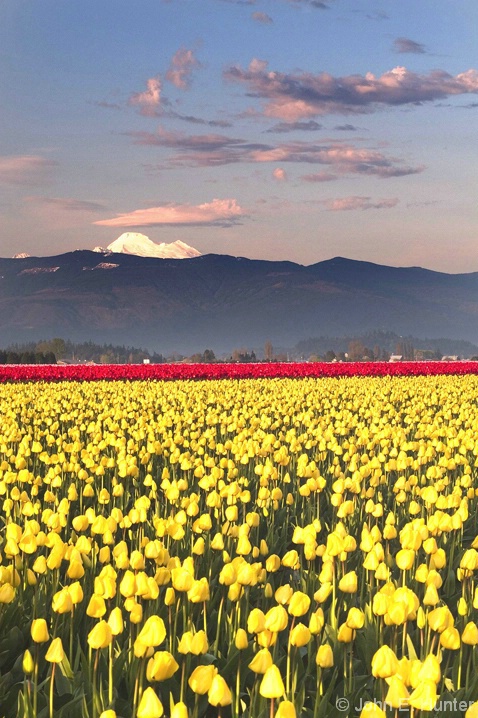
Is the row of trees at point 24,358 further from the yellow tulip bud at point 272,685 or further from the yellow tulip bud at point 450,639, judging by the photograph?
the yellow tulip bud at point 272,685

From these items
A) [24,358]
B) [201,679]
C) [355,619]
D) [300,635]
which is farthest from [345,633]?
[24,358]

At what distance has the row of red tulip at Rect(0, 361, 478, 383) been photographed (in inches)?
1268

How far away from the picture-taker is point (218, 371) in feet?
112

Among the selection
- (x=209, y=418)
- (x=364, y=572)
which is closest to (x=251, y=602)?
(x=364, y=572)

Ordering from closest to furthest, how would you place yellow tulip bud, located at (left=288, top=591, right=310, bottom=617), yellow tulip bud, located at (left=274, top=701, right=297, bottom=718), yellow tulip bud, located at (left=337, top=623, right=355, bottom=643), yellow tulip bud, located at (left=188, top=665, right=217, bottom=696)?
1. yellow tulip bud, located at (left=274, top=701, right=297, bottom=718)
2. yellow tulip bud, located at (left=188, top=665, right=217, bottom=696)
3. yellow tulip bud, located at (left=288, top=591, right=310, bottom=617)
4. yellow tulip bud, located at (left=337, top=623, right=355, bottom=643)

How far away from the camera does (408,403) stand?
1909 centimetres

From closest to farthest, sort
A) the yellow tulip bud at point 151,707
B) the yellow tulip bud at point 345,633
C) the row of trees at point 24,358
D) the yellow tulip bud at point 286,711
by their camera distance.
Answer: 1. the yellow tulip bud at point 286,711
2. the yellow tulip bud at point 151,707
3. the yellow tulip bud at point 345,633
4. the row of trees at point 24,358

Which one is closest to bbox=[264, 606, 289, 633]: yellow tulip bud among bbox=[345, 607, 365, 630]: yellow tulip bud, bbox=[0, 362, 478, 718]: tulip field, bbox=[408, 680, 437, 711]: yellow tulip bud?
bbox=[0, 362, 478, 718]: tulip field

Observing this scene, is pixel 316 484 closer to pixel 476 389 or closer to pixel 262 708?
pixel 262 708

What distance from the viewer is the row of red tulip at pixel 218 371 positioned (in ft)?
106

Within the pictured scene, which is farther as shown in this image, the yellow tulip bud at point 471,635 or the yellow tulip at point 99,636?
the yellow tulip bud at point 471,635

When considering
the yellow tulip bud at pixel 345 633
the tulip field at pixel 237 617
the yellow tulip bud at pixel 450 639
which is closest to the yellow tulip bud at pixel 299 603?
the tulip field at pixel 237 617

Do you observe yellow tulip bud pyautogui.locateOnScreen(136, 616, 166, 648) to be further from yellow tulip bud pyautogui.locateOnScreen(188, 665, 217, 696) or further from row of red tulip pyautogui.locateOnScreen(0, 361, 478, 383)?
row of red tulip pyautogui.locateOnScreen(0, 361, 478, 383)

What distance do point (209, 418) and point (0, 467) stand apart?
555 cm
